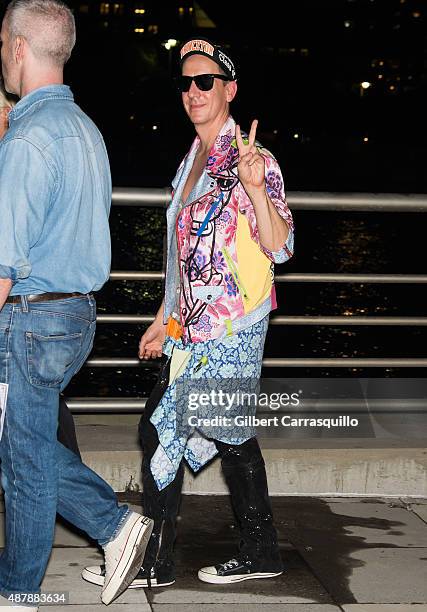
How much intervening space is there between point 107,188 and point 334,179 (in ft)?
187

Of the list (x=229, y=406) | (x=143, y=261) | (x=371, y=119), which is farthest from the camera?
(x=371, y=119)

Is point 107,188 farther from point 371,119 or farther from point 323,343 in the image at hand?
point 371,119

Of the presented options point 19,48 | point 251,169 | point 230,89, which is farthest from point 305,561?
point 19,48

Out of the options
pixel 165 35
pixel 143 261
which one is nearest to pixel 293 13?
pixel 165 35

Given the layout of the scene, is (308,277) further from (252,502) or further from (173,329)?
(252,502)

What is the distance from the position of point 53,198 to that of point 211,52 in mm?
937

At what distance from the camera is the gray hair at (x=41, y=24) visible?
4.04m

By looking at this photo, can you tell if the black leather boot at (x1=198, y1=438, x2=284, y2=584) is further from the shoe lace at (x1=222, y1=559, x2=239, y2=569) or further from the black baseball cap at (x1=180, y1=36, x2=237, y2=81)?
the black baseball cap at (x1=180, y1=36, x2=237, y2=81)

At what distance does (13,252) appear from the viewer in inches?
153

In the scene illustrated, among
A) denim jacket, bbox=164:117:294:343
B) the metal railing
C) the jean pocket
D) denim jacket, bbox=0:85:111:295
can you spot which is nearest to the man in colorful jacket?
denim jacket, bbox=164:117:294:343

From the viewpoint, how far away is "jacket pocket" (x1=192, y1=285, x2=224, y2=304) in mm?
4512

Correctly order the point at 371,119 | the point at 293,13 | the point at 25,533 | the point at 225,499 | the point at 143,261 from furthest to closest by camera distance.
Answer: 1. the point at 293,13
2. the point at 371,119
3. the point at 143,261
4. the point at 225,499
5. the point at 25,533

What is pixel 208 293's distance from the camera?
4520 millimetres

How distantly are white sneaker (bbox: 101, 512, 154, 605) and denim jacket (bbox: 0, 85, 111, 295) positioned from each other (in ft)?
2.87
